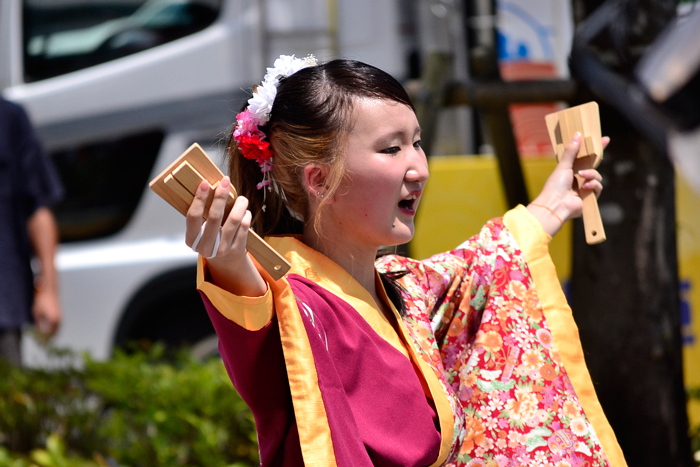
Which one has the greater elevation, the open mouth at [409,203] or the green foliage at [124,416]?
the open mouth at [409,203]

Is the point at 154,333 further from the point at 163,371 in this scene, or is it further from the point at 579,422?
the point at 579,422

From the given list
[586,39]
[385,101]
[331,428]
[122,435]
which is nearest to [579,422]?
[331,428]

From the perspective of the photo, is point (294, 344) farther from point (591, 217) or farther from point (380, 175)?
point (591, 217)

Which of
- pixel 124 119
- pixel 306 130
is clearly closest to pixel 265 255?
pixel 306 130

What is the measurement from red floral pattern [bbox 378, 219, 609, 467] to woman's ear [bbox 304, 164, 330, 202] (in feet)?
0.99

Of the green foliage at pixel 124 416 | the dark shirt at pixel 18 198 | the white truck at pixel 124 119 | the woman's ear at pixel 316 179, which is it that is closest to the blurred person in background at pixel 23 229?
the dark shirt at pixel 18 198

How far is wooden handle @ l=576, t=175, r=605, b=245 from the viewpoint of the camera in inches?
64.0

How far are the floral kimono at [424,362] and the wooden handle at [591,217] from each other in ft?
0.32

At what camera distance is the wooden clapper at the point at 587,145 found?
1646 millimetres

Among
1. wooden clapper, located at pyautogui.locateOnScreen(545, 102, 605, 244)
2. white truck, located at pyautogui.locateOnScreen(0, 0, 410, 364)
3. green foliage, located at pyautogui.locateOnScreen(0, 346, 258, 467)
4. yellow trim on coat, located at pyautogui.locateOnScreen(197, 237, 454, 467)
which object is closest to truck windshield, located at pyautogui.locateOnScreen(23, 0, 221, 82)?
white truck, located at pyautogui.locateOnScreen(0, 0, 410, 364)

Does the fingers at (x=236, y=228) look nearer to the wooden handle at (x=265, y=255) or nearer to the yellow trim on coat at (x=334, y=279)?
the wooden handle at (x=265, y=255)

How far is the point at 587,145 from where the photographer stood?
1658 mm

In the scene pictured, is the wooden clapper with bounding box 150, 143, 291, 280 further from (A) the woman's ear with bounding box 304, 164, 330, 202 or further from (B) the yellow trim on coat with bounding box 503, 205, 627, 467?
(B) the yellow trim on coat with bounding box 503, 205, 627, 467

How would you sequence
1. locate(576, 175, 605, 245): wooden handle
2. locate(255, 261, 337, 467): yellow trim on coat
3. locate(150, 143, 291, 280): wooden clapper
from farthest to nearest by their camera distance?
locate(576, 175, 605, 245): wooden handle, locate(255, 261, 337, 467): yellow trim on coat, locate(150, 143, 291, 280): wooden clapper
